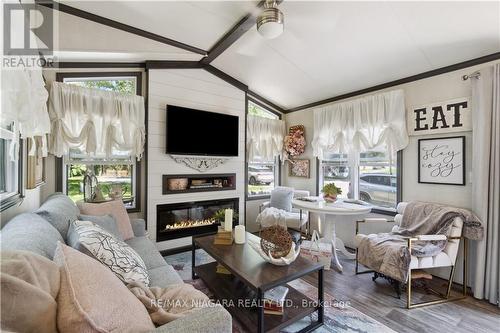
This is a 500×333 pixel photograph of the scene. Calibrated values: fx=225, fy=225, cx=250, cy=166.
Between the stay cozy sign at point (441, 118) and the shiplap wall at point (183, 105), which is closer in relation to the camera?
the stay cozy sign at point (441, 118)

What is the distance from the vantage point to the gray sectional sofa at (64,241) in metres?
0.88

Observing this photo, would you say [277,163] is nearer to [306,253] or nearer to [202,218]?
[202,218]

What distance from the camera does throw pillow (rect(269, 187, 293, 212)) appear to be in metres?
4.00

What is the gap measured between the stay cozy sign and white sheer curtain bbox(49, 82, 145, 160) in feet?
11.8

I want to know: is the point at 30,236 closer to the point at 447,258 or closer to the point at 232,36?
the point at 232,36

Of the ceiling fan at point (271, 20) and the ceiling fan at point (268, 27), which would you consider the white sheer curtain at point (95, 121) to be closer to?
the ceiling fan at point (268, 27)

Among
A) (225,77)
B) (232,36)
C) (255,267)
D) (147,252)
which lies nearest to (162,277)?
(147,252)

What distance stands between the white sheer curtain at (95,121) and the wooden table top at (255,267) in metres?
1.88

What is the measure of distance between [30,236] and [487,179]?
3663 mm

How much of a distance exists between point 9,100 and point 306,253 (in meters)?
2.88

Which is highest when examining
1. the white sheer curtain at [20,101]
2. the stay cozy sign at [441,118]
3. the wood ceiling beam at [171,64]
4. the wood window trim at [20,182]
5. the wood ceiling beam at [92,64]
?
the wood ceiling beam at [171,64]

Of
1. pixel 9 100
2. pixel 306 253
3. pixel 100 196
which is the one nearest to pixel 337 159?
pixel 306 253

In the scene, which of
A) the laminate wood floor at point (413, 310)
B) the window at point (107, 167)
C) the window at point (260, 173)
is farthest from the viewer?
the window at point (260, 173)

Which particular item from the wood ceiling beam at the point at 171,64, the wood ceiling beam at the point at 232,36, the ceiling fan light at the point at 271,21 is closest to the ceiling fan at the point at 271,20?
the ceiling fan light at the point at 271,21
